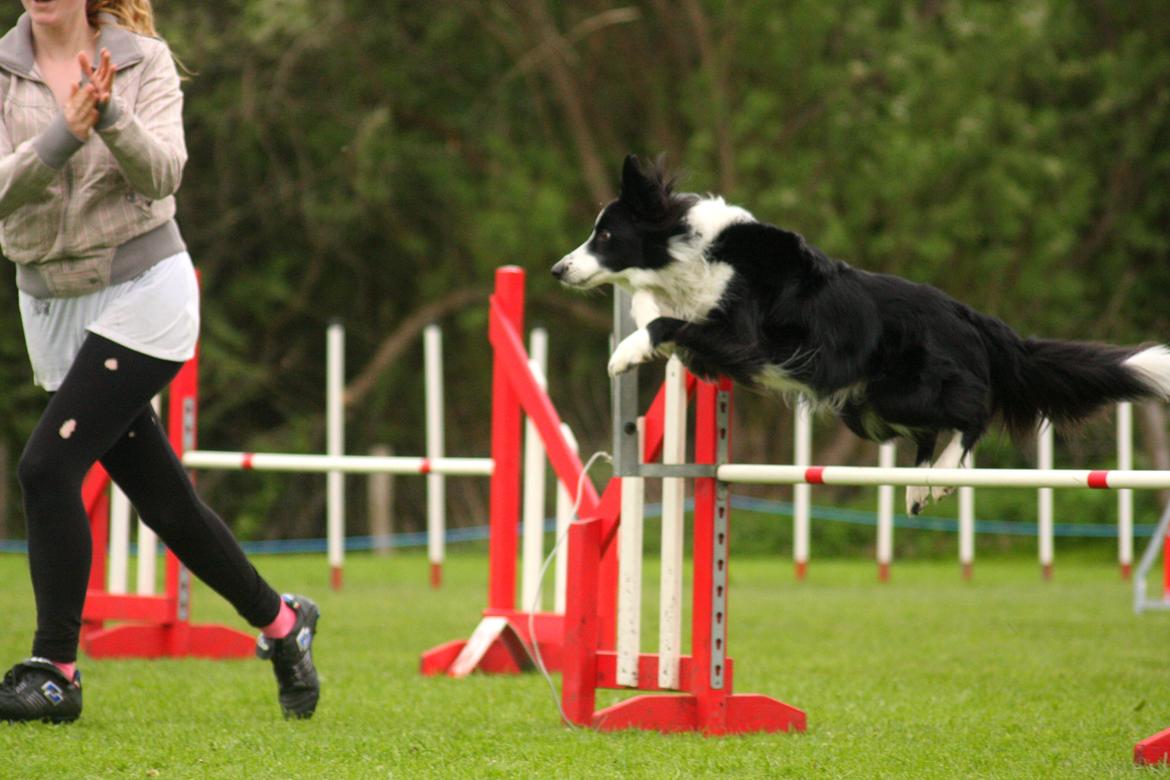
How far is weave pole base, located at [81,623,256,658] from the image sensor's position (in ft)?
15.0

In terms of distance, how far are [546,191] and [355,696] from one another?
30.2 feet

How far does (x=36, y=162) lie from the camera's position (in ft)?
9.16

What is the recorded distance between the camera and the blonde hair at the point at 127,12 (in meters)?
3.07

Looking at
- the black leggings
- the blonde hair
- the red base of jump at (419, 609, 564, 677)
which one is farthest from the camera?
the red base of jump at (419, 609, 564, 677)

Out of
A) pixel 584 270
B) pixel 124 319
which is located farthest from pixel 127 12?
pixel 584 270

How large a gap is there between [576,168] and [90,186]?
35.5ft

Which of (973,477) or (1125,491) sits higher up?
(973,477)

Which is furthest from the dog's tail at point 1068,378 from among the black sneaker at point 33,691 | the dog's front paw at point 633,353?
the black sneaker at point 33,691

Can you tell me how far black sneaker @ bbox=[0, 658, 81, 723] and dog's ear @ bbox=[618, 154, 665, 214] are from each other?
1.56 meters

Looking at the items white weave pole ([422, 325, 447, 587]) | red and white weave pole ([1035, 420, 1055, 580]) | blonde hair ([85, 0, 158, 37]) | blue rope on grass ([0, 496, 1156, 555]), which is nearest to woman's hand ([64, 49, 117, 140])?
blonde hair ([85, 0, 158, 37])

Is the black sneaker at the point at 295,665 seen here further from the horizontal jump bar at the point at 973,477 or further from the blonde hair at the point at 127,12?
the blonde hair at the point at 127,12

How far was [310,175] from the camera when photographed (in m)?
13.4

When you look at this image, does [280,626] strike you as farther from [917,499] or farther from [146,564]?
[146,564]

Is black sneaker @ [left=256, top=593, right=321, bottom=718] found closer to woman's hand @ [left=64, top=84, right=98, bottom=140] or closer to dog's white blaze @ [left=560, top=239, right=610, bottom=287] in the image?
dog's white blaze @ [left=560, top=239, right=610, bottom=287]
